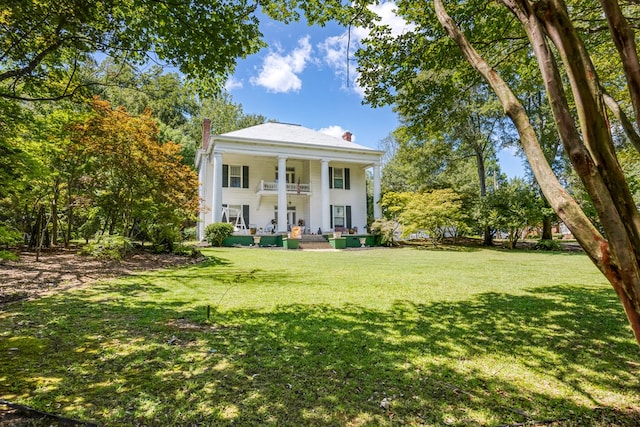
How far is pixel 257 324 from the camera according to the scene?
3.98 metres

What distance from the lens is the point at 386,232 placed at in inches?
789

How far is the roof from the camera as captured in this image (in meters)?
22.3

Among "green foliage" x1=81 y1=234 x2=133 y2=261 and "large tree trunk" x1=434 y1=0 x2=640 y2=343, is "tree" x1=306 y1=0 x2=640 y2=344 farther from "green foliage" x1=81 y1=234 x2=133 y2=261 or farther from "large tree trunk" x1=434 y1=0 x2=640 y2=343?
"green foliage" x1=81 y1=234 x2=133 y2=261

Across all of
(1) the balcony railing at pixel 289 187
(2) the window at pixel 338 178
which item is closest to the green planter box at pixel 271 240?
(1) the balcony railing at pixel 289 187

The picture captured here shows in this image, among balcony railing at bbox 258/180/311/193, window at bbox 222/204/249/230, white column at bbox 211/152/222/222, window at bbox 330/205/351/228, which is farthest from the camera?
window at bbox 330/205/351/228

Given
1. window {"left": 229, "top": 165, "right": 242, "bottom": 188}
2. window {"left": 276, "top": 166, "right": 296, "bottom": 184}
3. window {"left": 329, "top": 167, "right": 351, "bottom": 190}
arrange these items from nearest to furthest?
window {"left": 229, "top": 165, "right": 242, "bottom": 188} < window {"left": 276, "top": 166, "right": 296, "bottom": 184} < window {"left": 329, "top": 167, "right": 351, "bottom": 190}

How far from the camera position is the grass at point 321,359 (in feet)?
7.02

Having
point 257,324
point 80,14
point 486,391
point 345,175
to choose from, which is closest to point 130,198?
point 80,14

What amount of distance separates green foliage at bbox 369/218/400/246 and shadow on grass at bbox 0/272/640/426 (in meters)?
15.4

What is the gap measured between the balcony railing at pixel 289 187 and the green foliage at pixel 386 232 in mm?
6318

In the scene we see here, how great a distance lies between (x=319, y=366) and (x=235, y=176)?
21.7 metres

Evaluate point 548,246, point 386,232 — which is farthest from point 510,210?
point 386,232

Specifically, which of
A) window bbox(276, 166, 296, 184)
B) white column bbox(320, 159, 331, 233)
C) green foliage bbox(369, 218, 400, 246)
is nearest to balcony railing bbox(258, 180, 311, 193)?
window bbox(276, 166, 296, 184)

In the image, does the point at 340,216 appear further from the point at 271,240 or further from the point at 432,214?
the point at 432,214
